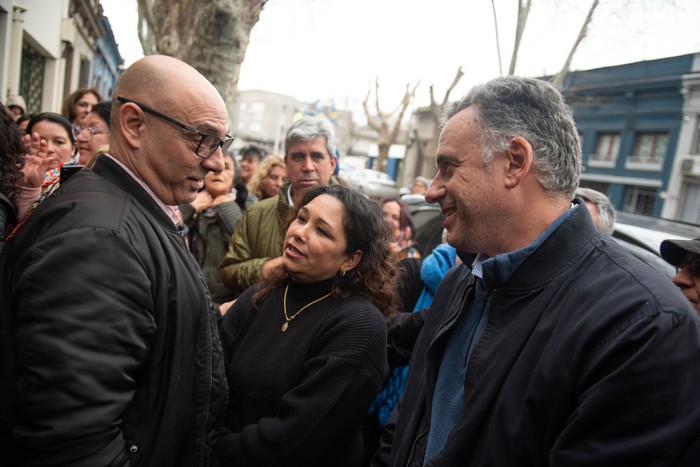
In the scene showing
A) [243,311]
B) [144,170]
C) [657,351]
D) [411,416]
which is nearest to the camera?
[657,351]

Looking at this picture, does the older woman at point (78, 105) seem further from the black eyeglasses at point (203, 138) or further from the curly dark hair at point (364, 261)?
the black eyeglasses at point (203, 138)

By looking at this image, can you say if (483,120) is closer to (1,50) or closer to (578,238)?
→ (578,238)

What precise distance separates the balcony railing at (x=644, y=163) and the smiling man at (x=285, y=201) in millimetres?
22118

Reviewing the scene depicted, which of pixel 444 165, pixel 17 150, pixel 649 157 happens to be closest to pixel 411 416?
pixel 444 165

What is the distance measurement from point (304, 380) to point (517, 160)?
115cm

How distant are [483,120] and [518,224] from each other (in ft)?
1.12

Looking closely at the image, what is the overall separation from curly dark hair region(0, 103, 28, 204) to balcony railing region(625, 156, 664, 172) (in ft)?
78.2

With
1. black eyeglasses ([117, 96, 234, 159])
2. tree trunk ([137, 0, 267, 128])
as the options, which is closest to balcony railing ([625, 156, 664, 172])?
tree trunk ([137, 0, 267, 128])

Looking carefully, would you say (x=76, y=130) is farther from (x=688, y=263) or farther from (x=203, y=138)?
(x=688, y=263)

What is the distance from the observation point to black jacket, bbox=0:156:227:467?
1.09 m

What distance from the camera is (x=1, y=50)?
7062 millimetres

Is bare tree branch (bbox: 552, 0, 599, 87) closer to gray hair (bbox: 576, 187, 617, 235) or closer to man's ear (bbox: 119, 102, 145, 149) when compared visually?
gray hair (bbox: 576, 187, 617, 235)

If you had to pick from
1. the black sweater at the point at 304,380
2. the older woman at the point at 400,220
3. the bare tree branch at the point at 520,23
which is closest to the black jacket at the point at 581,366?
the black sweater at the point at 304,380

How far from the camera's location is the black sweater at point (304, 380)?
5.96 ft
